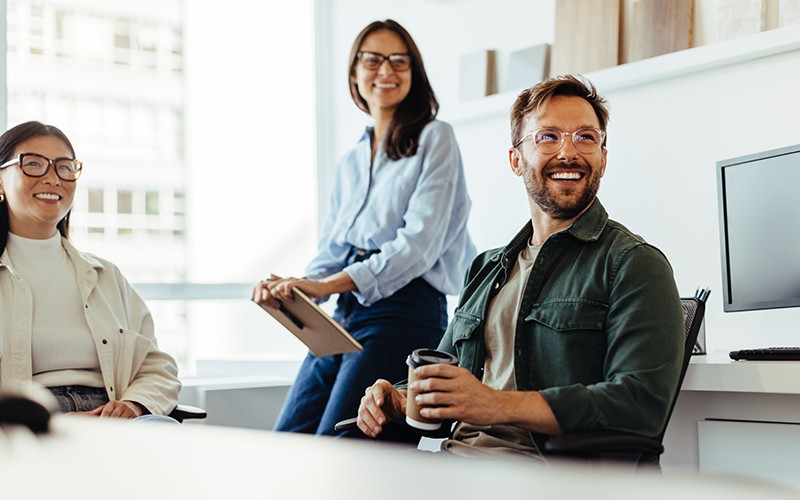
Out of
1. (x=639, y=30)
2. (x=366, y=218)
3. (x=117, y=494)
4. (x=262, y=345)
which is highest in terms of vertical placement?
(x=639, y=30)

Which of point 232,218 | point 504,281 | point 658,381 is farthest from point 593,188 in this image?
point 232,218

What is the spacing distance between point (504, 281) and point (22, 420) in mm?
1391

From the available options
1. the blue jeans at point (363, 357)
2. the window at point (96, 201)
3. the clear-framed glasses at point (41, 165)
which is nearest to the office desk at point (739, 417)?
the blue jeans at point (363, 357)

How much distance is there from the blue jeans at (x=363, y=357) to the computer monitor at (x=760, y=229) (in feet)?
2.87

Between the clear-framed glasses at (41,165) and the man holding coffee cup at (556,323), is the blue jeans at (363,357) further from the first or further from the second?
the clear-framed glasses at (41,165)

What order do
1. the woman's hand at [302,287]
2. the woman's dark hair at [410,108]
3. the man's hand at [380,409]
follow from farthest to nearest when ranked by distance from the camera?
the woman's dark hair at [410,108] < the woman's hand at [302,287] < the man's hand at [380,409]

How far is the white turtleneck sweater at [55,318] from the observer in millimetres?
2609

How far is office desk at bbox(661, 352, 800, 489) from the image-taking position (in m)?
2.12

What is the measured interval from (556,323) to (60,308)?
152 cm

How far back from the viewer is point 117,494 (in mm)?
562

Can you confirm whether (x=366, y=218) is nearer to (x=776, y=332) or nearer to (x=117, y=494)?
(x=776, y=332)

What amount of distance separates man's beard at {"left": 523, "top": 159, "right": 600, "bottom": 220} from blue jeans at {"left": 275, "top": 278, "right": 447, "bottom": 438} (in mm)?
921

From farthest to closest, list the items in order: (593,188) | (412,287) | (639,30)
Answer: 1. (639,30)
2. (412,287)
3. (593,188)

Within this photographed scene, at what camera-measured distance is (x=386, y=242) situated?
2951 millimetres
